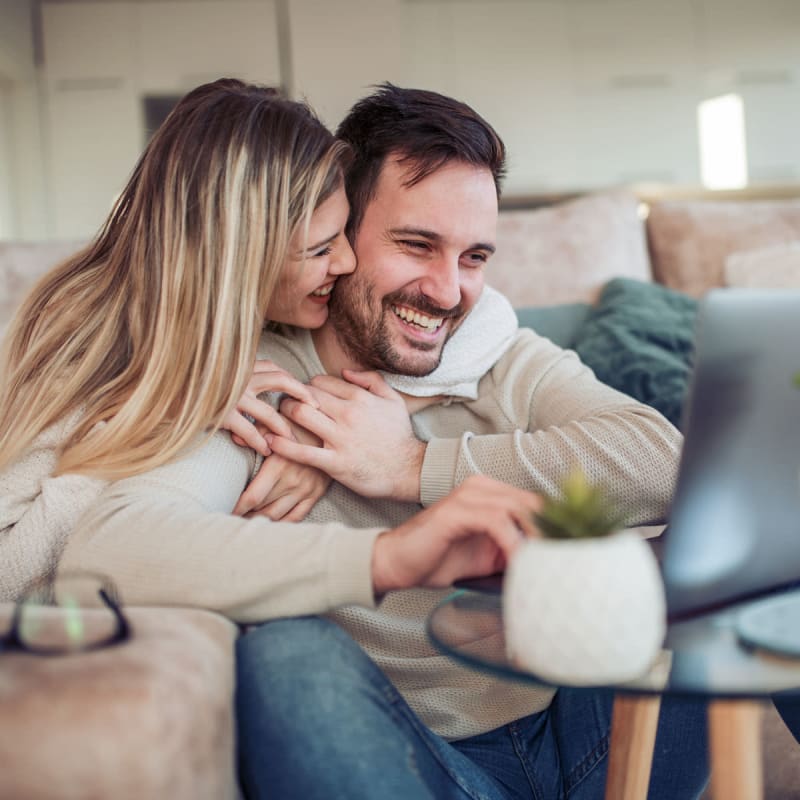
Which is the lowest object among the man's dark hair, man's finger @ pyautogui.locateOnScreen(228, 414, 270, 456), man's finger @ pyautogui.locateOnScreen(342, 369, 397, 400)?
man's finger @ pyautogui.locateOnScreen(228, 414, 270, 456)

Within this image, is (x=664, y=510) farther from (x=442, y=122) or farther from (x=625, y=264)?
(x=625, y=264)

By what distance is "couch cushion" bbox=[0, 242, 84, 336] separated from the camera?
2.19m

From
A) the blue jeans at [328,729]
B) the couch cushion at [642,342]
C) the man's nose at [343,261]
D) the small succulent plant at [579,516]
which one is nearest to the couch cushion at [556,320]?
the couch cushion at [642,342]

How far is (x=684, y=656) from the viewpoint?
27.6 inches

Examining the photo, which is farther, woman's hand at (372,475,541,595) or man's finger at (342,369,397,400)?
man's finger at (342,369,397,400)

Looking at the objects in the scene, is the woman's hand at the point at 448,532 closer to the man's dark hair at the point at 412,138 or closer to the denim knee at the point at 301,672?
the denim knee at the point at 301,672

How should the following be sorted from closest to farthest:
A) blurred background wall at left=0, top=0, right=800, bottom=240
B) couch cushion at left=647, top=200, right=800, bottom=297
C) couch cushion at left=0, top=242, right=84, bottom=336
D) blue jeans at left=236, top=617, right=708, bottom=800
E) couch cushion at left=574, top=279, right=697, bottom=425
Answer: blue jeans at left=236, top=617, right=708, bottom=800, couch cushion at left=574, top=279, right=697, bottom=425, couch cushion at left=0, top=242, right=84, bottom=336, couch cushion at left=647, top=200, right=800, bottom=297, blurred background wall at left=0, top=0, right=800, bottom=240

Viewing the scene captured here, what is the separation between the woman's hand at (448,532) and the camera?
2.63ft

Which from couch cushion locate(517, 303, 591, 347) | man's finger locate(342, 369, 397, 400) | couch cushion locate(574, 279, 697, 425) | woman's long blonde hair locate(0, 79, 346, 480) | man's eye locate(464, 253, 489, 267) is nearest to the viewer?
woman's long blonde hair locate(0, 79, 346, 480)

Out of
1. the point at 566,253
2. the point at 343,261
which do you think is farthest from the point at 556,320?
the point at 343,261

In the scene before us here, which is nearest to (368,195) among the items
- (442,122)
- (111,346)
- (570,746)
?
(442,122)

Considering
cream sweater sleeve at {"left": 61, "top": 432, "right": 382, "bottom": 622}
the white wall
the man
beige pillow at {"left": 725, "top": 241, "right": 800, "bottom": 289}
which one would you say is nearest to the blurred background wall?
the white wall

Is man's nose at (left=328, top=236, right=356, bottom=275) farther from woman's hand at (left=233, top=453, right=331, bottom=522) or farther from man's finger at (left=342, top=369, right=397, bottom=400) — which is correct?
woman's hand at (left=233, top=453, right=331, bottom=522)

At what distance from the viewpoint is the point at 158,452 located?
106 centimetres
